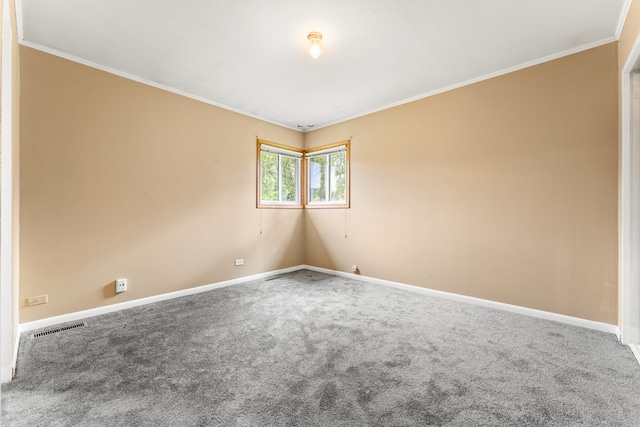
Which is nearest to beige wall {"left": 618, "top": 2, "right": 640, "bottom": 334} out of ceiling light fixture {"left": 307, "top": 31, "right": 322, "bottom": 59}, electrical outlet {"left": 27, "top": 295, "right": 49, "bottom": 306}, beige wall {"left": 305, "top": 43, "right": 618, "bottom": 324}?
beige wall {"left": 305, "top": 43, "right": 618, "bottom": 324}

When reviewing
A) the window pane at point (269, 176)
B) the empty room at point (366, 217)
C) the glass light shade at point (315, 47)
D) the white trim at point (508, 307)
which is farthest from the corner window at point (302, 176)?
the glass light shade at point (315, 47)

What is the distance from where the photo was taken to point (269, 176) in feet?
15.8

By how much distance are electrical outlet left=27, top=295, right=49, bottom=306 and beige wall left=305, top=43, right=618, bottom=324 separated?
3678 mm

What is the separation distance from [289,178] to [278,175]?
0.86 ft

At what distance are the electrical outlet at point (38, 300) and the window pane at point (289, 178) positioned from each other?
3259 mm

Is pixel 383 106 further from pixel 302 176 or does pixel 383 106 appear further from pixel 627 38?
pixel 627 38

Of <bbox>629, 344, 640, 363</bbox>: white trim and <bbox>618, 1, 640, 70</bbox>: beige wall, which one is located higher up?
<bbox>618, 1, 640, 70</bbox>: beige wall

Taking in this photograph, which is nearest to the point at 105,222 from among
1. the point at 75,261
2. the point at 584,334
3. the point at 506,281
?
the point at 75,261

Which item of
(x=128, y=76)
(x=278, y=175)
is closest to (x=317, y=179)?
(x=278, y=175)

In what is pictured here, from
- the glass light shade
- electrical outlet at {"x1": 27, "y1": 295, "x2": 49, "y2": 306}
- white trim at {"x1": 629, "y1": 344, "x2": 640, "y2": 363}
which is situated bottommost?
white trim at {"x1": 629, "y1": 344, "x2": 640, "y2": 363}

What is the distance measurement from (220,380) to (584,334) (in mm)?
3026

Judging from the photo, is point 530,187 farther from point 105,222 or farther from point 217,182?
point 105,222

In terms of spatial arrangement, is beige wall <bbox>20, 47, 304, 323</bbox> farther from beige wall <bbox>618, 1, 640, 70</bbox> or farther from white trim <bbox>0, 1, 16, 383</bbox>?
beige wall <bbox>618, 1, 640, 70</bbox>

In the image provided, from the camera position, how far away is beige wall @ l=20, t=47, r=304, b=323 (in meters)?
2.63
